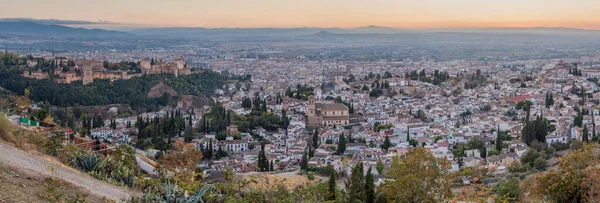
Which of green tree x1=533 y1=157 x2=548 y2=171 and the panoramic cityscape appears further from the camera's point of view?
green tree x1=533 y1=157 x2=548 y2=171

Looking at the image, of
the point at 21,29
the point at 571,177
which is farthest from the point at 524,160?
the point at 21,29

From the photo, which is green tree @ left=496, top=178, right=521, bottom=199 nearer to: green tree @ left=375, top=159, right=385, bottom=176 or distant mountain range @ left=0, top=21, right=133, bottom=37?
green tree @ left=375, top=159, right=385, bottom=176

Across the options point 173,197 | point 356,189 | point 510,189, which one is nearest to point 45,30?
point 510,189

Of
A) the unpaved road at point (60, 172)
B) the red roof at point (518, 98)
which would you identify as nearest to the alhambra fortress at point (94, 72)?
the red roof at point (518, 98)

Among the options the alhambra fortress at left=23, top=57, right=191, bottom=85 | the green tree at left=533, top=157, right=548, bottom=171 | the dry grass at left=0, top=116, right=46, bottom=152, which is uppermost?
the dry grass at left=0, top=116, right=46, bottom=152

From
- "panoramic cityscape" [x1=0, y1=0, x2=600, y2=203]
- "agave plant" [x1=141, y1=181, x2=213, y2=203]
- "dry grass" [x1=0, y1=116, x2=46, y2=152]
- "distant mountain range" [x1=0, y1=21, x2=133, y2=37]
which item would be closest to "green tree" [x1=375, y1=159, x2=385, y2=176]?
"panoramic cityscape" [x1=0, y1=0, x2=600, y2=203]

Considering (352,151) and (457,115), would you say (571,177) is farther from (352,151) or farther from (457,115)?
(457,115)
